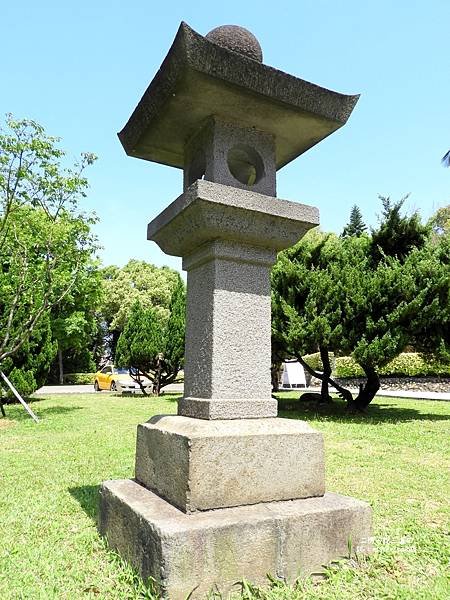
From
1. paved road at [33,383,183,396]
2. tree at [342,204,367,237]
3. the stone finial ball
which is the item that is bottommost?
paved road at [33,383,183,396]

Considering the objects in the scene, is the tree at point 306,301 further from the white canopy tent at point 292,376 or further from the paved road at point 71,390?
the white canopy tent at point 292,376

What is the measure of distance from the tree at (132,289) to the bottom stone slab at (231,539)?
2955 cm

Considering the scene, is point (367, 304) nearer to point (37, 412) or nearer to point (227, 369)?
point (227, 369)

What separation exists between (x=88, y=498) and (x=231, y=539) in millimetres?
2239

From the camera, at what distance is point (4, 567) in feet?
8.94

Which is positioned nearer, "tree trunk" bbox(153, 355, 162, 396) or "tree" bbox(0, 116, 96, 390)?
"tree" bbox(0, 116, 96, 390)

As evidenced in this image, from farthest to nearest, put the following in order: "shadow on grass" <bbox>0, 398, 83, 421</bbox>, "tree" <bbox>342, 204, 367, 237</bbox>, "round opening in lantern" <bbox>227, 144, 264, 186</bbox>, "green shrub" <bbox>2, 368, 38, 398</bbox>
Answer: "tree" <bbox>342, 204, 367, 237</bbox> → "green shrub" <bbox>2, 368, 38, 398</bbox> → "shadow on grass" <bbox>0, 398, 83, 421</bbox> → "round opening in lantern" <bbox>227, 144, 264, 186</bbox>

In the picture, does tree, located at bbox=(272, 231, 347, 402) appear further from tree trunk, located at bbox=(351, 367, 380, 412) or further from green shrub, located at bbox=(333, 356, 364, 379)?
green shrub, located at bbox=(333, 356, 364, 379)

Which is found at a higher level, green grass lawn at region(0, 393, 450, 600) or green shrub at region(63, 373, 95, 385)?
green shrub at region(63, 373, 95, 385)

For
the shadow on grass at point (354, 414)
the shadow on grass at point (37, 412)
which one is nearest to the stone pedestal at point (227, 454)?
the shadow on grass at point (354, 414)

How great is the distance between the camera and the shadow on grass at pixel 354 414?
34.1ft

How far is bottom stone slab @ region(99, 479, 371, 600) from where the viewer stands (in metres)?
2.28

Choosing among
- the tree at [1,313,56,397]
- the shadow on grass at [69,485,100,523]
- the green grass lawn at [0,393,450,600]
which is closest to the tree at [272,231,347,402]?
the green grass lawn at [0,393,450,600]

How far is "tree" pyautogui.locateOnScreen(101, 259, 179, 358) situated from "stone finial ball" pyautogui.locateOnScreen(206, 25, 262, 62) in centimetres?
2920
